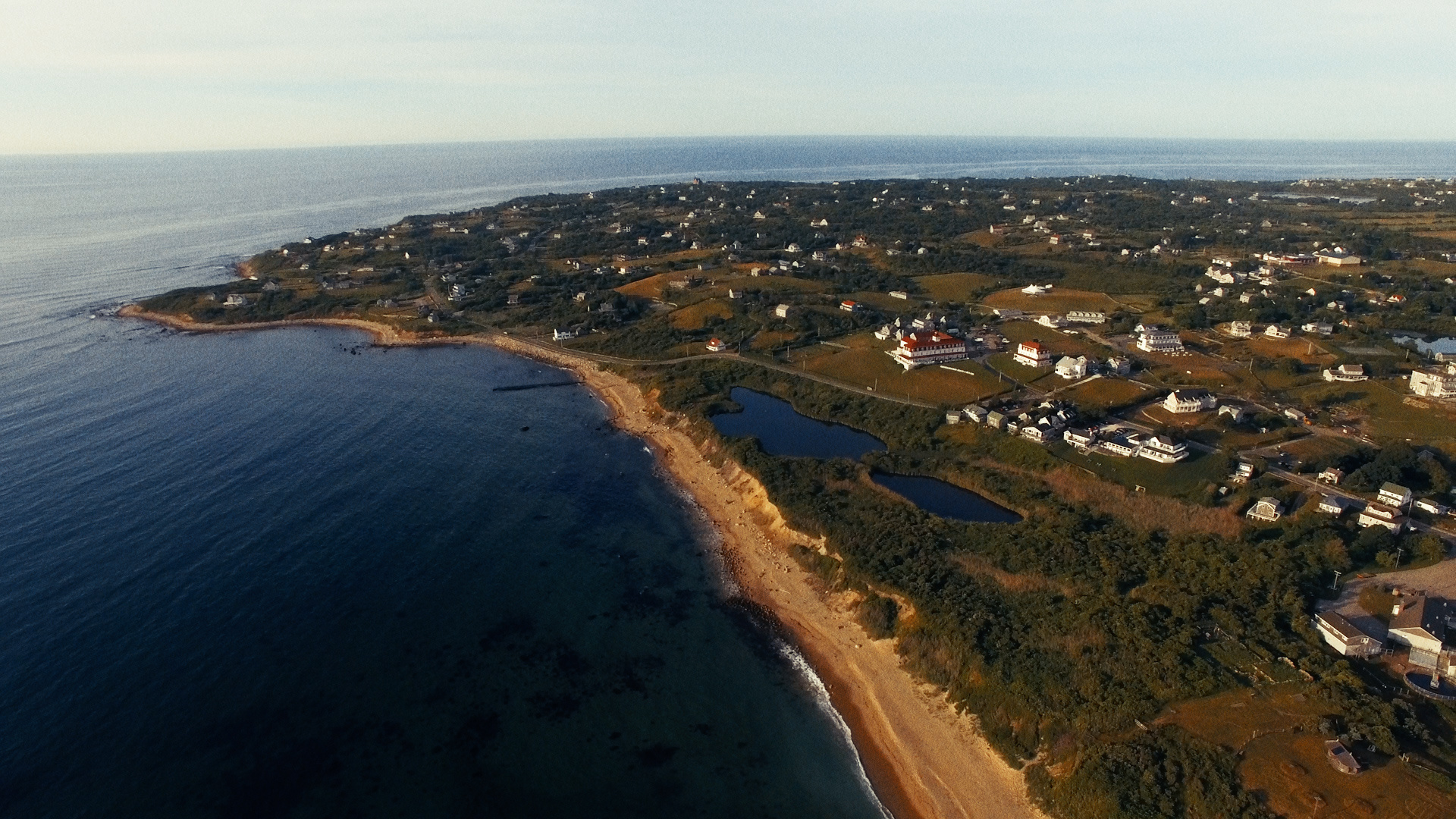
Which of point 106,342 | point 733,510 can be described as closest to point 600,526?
point 733,510

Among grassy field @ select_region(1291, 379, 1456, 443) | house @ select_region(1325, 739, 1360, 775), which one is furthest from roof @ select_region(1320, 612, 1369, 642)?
grassy field @ select_region(1291, 379, 1456, 443)

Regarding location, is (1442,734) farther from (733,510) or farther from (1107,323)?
(1107,323)

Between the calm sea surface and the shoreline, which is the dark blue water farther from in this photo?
the calm sea surface

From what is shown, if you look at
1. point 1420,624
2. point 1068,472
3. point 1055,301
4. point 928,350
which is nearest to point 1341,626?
point 1420,624

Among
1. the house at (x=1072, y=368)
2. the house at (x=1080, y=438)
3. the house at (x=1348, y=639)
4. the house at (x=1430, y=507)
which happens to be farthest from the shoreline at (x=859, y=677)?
the house at (x=1430, y=507)

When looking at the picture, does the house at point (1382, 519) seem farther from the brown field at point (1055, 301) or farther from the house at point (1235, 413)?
the brown field at point (1055, 301)

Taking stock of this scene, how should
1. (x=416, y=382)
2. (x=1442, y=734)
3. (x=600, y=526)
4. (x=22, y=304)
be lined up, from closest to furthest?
(x=1442, y=734)
(x=600, y=526)
(x=416, y=382)
(x=22, y=304)
